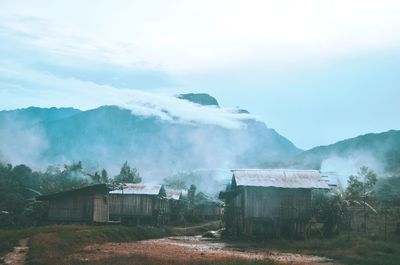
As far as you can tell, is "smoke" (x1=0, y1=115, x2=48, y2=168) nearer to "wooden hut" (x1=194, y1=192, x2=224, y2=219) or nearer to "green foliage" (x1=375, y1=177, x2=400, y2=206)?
"wooden hut" (x1=194, y1=192, x2=224, y2=219)

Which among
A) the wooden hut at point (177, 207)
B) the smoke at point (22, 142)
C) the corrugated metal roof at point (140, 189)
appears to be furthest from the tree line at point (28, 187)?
the smoke at point (22, 142)

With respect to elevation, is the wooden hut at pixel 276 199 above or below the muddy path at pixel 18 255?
above

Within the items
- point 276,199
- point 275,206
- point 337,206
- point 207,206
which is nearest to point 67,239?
point 275,206

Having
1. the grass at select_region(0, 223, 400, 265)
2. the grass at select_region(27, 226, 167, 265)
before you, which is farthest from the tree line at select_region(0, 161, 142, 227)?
the grass at select_region(0, 223, 400, 265)

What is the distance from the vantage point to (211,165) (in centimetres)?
Result: 18400

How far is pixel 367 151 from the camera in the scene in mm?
106812

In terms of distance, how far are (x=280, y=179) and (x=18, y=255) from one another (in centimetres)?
2525

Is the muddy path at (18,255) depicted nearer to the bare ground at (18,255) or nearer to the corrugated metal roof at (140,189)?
the bare ground at (18,255)

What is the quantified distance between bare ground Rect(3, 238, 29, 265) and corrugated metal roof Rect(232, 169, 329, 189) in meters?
20.1

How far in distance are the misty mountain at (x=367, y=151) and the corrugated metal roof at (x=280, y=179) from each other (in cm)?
4839

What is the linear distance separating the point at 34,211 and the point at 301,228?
25065 mm

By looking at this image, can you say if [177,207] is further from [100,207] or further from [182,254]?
[182,254]

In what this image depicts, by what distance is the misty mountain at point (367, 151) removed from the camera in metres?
93.3

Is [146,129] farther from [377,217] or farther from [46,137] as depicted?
[377,217]
